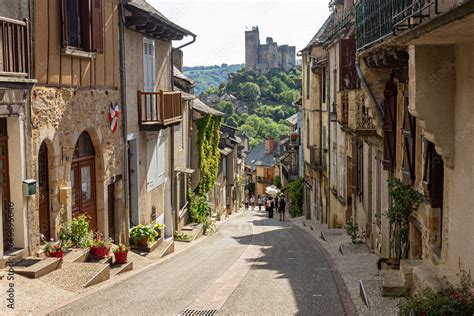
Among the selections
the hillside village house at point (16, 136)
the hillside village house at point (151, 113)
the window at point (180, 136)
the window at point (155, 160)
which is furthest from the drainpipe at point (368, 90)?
the window at point (180, 136)

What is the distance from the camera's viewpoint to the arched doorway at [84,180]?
14.2m

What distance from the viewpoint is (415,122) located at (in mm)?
11758

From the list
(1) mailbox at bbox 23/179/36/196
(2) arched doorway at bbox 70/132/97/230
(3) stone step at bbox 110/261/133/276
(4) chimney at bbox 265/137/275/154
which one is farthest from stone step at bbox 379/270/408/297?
(4) chimney at bbox 265/137/275/154

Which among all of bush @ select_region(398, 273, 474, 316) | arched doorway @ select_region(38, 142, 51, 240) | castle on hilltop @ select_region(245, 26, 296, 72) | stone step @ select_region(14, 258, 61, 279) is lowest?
stone step @ select_region(14, 258, 61, 279)

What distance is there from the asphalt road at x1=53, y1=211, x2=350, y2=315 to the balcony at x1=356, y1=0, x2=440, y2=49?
186 inches

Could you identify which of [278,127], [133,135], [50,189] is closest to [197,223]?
[133,135]

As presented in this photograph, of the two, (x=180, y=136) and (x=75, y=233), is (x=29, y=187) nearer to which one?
(x=75, y=233)

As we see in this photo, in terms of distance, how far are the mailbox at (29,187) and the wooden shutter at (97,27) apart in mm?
4037

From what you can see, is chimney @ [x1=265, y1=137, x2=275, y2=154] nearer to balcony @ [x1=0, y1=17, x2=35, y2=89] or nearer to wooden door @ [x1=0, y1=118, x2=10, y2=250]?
wooden door @ [x1=0, y1=118, x2=10, y2=250]

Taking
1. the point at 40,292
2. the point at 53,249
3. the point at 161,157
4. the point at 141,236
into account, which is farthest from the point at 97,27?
the point at 161,157

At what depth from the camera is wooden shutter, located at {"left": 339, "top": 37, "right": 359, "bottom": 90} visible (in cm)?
1758

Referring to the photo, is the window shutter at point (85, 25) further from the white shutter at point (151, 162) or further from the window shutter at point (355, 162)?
the window shutter at point (355, 162)

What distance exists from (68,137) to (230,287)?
183 inches

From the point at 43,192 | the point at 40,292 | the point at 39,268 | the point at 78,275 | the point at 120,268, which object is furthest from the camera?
the point at 120,268
